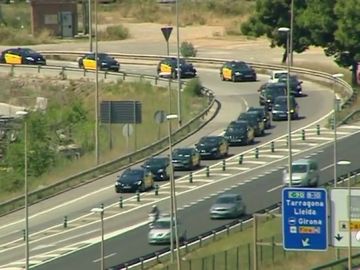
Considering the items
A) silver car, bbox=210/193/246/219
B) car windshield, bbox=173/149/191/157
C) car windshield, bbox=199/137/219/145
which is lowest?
silver car, bbox=210/193/246/219

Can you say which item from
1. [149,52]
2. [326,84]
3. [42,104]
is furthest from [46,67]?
[326,84]

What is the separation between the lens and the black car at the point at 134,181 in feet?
231

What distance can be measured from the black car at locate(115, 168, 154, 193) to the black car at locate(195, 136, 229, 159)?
562cm

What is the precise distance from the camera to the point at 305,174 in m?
67.4

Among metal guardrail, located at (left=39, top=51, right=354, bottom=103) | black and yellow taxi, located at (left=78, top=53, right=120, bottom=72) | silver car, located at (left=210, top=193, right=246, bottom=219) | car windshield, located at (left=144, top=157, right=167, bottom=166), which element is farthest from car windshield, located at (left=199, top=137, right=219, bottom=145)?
black and yellow taxi, located at (left=78, top=53, right=120, bottom=72)

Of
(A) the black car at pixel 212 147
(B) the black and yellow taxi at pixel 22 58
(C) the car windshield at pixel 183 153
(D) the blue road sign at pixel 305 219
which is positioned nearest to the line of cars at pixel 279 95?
(A) the black car at pixel 212 147

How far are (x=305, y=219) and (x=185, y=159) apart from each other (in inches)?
1445

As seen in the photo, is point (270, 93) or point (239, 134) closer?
point (239, 134)

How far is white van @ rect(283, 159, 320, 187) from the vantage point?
67.2m

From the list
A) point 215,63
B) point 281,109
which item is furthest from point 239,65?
point 281,109

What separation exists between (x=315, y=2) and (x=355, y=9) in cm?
482

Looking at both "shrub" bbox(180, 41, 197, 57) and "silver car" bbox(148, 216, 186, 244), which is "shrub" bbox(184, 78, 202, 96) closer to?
"shrub" bbox(180, 41, 197, 57)

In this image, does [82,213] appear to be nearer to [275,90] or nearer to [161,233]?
[161,233]

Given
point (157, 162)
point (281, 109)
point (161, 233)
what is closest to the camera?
point (161, 233)
